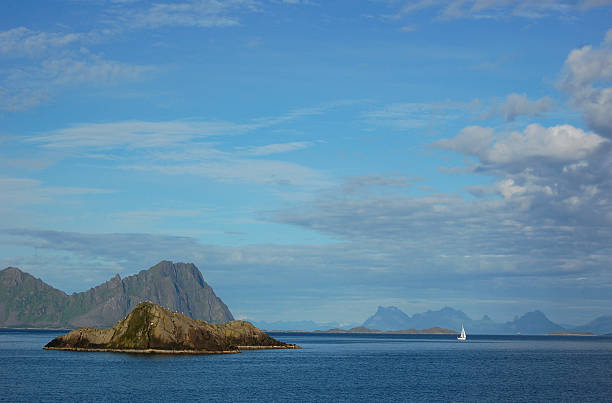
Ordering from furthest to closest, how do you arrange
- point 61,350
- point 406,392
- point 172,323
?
point 61,350
point 172,323
point 406,392

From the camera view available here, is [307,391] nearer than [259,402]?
No

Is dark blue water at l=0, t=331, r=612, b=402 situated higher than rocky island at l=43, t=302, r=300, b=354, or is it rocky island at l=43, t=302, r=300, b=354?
rocky island at l=43, t=302, r=300, b=354

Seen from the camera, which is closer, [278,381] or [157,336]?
[278,381]

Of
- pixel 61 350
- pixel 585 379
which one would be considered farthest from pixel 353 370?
pixel 61 350

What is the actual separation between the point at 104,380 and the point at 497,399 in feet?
187

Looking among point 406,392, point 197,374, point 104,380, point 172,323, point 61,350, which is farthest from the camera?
point 61,350

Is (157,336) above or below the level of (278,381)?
above

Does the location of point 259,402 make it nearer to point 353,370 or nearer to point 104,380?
point 104,380

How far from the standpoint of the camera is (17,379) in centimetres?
10044

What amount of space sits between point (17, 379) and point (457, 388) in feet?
219

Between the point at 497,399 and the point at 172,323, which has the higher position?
the point at 172,323

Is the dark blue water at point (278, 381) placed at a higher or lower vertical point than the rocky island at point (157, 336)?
lower

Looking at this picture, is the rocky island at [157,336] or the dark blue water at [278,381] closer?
the dark blue water at [278,381]

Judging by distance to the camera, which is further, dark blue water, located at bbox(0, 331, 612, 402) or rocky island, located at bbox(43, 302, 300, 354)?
rocky island, located at bbox(43, 302, 300, 354)
